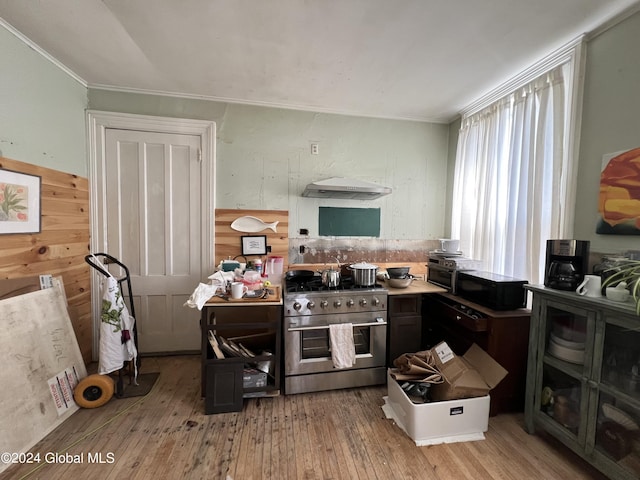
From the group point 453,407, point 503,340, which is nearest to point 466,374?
point 453,407

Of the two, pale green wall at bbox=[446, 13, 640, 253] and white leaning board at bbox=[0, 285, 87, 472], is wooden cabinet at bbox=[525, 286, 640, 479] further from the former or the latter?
white leaning board at bbox=[0, 285, 87, 472]

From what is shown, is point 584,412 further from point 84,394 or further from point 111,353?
point 84,394

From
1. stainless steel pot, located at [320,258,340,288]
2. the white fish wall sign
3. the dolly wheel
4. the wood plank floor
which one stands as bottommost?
the wood plank floor

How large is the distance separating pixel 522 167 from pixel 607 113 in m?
0.56

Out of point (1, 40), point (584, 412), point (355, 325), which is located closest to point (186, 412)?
point (355, 325)

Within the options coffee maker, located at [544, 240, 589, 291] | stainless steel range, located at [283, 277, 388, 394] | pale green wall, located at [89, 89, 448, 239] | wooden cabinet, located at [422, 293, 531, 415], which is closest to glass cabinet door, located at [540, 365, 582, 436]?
wooden cabinet, located at [422, 293, 531, 415]

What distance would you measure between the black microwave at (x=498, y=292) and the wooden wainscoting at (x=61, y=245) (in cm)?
333

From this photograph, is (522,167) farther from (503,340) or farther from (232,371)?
(232,371)

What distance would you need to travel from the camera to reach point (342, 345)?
6.63 ft

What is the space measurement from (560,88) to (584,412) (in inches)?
81.4

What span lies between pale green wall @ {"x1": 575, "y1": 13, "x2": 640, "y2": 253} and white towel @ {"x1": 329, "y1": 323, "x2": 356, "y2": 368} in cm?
172

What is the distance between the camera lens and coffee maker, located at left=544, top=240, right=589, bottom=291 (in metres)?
1.54

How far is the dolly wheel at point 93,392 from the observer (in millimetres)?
1845

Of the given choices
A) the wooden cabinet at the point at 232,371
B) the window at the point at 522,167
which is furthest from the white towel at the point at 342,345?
the window at the point at 522,167
